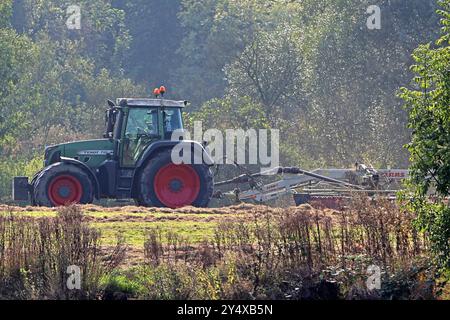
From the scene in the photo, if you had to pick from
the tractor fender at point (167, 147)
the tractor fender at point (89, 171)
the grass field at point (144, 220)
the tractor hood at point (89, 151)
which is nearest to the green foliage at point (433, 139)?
the grass field at point (144, 220)

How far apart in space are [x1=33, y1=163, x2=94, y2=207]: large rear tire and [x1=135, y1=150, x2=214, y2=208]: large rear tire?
1242mm

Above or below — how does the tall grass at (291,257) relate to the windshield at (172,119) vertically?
below

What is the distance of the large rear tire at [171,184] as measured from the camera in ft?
82.9

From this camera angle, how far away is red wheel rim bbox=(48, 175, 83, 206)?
82.6 feet

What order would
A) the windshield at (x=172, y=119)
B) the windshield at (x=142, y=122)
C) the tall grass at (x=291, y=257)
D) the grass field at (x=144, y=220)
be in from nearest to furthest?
1. the tall grass at (x=291, y=257)
2. the grass field at (x=144, y=220)
3. the windshield at (x=142, y=122)
4. the windshield at (x=172, y=119)

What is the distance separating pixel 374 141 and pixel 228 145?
703 centimetres

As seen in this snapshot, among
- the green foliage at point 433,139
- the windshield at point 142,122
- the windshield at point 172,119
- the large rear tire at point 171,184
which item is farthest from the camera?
the windshield at point 172,119

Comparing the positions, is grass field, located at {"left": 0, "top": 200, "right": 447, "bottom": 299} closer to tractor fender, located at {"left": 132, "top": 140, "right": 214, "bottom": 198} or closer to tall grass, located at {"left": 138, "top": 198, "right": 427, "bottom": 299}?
tall grass, located at {"left": 138, "top": 198, "right": 427, "bottom": 299}

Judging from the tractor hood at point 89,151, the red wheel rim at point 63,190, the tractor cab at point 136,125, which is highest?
the tractor cab at point 136,125

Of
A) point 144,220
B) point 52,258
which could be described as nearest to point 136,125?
point 144,220

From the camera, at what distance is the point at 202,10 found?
64.6 m

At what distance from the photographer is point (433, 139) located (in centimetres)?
1461

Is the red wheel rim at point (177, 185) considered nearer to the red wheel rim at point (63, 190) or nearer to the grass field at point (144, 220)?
the grass field at point (144, 220)

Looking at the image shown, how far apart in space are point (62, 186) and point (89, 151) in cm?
132
